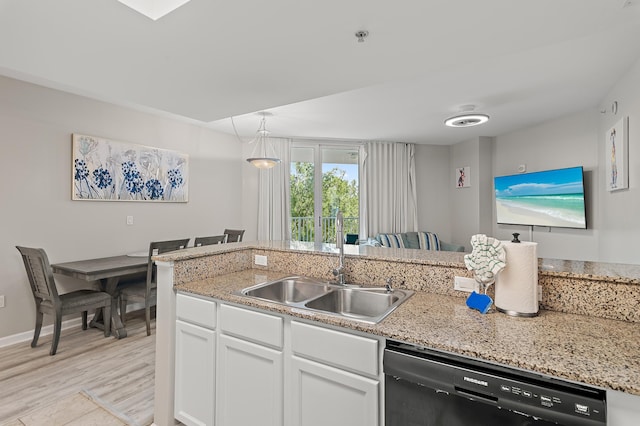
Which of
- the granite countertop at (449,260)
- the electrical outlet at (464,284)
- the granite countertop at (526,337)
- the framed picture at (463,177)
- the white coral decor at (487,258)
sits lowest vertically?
the granite countertop at (526,337)

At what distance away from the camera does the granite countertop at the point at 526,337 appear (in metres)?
0.88

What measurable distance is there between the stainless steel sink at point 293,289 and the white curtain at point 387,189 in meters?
3.83

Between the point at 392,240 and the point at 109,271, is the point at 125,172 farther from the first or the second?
the point at 392,240

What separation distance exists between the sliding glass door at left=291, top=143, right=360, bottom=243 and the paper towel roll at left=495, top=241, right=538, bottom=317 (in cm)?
431

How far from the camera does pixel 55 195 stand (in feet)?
10.8

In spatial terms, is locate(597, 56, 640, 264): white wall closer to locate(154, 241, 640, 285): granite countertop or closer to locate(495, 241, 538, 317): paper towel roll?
locate(154, 241, 640, 285): granite countertop

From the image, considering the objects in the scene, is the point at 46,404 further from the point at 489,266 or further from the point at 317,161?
the point at 317,161

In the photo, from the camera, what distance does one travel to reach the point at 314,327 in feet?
4.45

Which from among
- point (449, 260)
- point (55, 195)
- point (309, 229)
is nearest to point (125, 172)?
point (55, 195)

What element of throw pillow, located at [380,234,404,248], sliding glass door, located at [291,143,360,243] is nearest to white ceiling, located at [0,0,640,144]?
sliding glass door, located at [291,143,360,243]

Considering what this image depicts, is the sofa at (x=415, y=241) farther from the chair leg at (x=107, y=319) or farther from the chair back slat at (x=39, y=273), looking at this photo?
the chair back slat at (x=39, y=273)

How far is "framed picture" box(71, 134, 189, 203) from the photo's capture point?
3.49 m

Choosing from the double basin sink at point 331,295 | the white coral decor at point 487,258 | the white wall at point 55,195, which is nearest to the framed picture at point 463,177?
the double basin sink at point 331,295

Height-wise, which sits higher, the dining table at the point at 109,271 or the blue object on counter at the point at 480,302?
the blue object on counter at the point at 480,302
